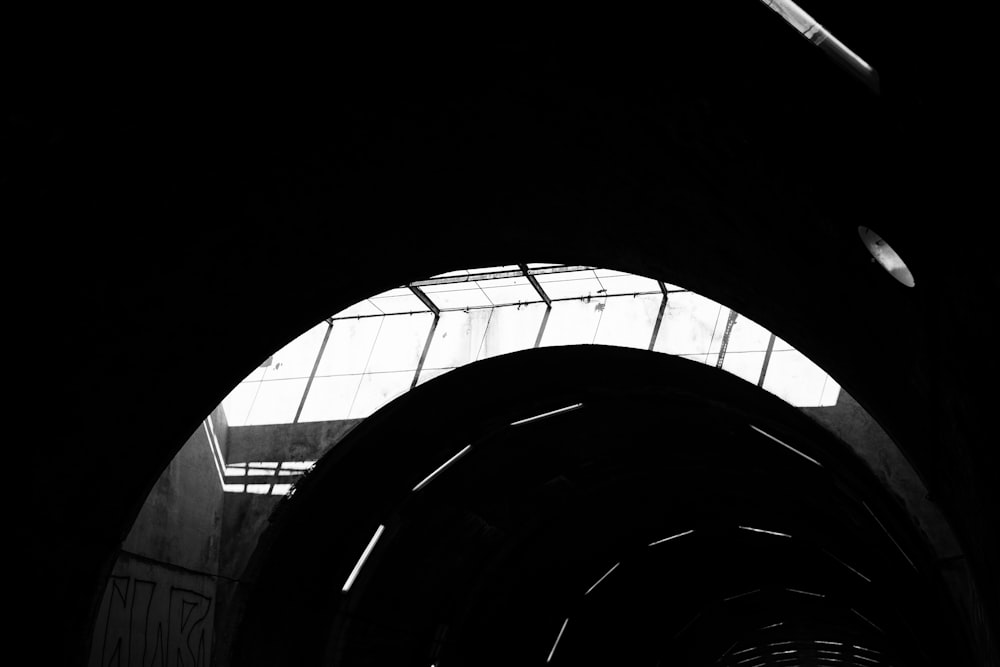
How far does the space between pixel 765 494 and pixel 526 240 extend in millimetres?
13201

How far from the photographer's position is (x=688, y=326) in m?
13.5

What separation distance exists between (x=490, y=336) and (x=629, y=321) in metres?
2.06

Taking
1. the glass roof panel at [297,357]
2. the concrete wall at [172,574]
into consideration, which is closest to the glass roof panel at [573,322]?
the glass roof panel at [297,357]

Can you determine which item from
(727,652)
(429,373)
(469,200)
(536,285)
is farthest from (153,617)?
(727,652)

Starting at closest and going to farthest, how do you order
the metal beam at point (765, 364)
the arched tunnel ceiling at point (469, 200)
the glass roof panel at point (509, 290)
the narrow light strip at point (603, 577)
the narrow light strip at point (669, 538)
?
the arched tunnel ceiling at point (469, 200) < the metal beam at point (765, 364) < the glass roof panel at point (509, 290) < the narrow light strip at point (669, 538) < the narrow light strip at point (603, 577)

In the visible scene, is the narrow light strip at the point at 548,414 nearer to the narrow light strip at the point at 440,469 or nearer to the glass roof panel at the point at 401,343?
the narrow light strip at the point at 440,469

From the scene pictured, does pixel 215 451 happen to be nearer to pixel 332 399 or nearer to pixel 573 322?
pixel 332 399

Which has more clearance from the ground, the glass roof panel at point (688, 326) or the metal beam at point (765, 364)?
the glass roof panel at point (688, 326)

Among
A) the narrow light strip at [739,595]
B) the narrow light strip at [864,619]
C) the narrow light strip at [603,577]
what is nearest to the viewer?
the narrow light strip at [603,577]

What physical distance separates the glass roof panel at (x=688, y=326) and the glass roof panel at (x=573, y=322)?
0.97 meters

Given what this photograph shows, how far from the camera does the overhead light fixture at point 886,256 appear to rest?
4828 mm

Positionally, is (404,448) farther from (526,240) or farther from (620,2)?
(620,2)

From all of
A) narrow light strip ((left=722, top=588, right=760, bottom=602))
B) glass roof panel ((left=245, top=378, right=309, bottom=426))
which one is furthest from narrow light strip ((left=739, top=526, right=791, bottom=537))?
glass roof panel ((left=245, top=378, right=309, bottom=426))

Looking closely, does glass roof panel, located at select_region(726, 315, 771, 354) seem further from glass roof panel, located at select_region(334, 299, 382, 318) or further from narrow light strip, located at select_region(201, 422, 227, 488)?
narrow light strip, located at select_region(201, 422, 227, 488)
